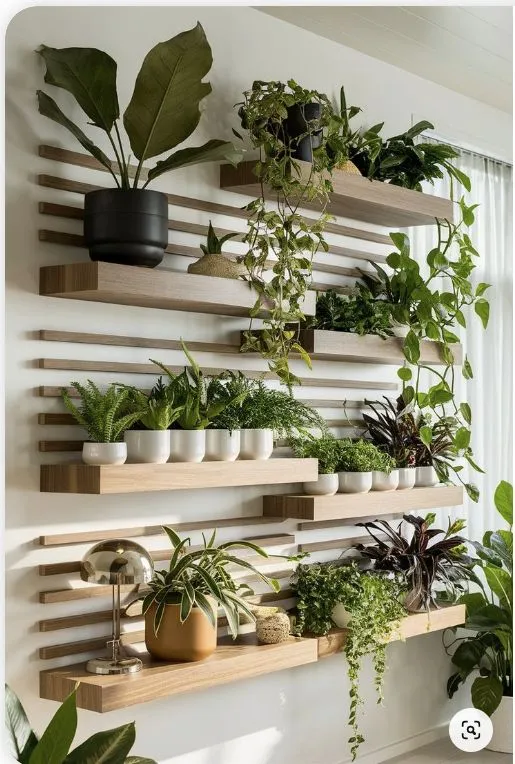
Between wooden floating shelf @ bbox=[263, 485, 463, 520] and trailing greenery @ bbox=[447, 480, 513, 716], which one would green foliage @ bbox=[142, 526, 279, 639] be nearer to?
wooden floating shelf @ bbox=[263, 485, 463, 520]

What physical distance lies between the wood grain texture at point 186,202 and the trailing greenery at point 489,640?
1370mm

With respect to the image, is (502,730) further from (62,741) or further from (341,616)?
(62,741)

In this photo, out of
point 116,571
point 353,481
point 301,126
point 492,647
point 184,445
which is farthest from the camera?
point 492,647

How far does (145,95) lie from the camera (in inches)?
105

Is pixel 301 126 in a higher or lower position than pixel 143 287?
higher

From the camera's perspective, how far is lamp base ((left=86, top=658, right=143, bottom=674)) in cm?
262

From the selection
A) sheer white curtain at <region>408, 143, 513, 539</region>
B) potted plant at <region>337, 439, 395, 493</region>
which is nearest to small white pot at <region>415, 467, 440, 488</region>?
potted plant at <region>337, 439, 395, 493</region>

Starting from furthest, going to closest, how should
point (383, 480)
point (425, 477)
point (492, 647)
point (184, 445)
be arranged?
point (492, 647), point (425, 477), point (383, 480), point (184, 445)

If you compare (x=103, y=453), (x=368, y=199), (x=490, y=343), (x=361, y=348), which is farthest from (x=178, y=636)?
A: (x=490, y=343)

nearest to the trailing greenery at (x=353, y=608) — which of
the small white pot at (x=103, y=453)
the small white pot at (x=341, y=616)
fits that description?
the small white pot at (x=341, y=616)

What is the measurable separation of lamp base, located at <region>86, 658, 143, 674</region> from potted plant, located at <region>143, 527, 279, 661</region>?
10cm

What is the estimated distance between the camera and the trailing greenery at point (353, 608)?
326 centimetres

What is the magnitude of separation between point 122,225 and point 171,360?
20.9 inches

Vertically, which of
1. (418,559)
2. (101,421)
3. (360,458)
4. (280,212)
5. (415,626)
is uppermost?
(280,212)
